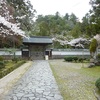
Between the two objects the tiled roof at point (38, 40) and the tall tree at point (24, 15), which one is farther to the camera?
the tiled roof at point (38, 40)

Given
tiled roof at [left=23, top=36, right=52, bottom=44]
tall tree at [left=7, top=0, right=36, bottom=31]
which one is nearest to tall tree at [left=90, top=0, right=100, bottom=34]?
tall tree at [left=7, top=0, right=36, bottom=31]

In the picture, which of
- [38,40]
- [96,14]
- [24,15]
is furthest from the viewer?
[38,40]

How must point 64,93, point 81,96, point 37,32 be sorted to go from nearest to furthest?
point 81,96 < point 64,93 < point 37,32

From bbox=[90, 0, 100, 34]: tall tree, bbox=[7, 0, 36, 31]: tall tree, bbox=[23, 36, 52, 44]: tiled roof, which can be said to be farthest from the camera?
bbox=[23, 36, 52, 44]: tiled roof

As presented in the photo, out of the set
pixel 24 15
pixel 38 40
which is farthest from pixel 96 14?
pixel 38 40

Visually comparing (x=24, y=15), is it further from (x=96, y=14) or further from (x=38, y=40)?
(x=96, y=14)

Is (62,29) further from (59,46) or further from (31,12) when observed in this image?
(31,12)

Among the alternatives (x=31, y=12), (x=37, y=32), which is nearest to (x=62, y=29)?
(x=37, y=32)

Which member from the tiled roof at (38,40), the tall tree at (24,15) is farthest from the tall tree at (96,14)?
the tiled roof at (38,40)

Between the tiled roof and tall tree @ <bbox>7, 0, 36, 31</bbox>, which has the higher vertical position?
tall tree @ <bbox>7, 0, 36, 31</bbox>

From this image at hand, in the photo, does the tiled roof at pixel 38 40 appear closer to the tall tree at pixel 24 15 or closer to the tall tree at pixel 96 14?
the tall tree at pixel 24 15

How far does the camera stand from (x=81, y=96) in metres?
5.50

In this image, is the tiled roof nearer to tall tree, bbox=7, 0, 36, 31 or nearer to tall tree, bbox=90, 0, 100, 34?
tall tree, bbox=7, 0, 36, 31

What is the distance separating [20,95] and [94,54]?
11.0 meters
